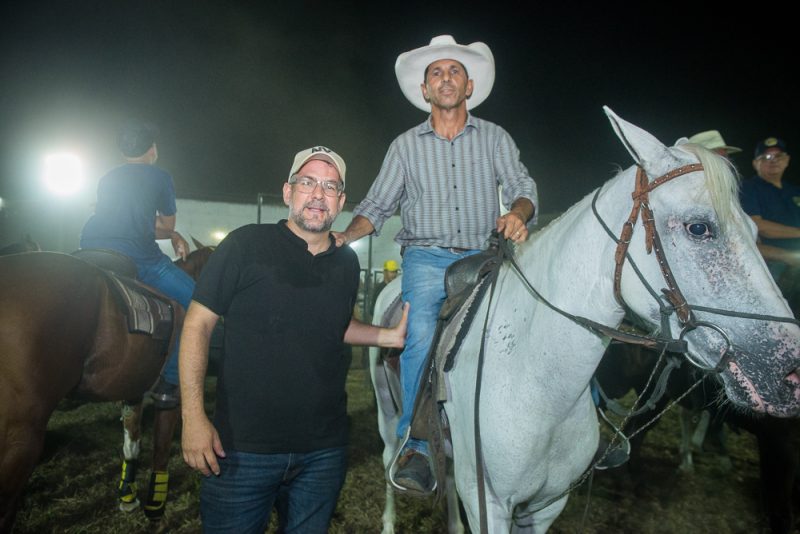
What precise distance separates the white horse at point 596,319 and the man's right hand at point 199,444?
4.49ft

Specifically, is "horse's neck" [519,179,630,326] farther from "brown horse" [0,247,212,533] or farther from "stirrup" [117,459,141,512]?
"stirrup" [117,459,141,512]

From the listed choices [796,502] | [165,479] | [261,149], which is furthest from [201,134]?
[796,502]

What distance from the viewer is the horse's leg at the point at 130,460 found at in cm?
423

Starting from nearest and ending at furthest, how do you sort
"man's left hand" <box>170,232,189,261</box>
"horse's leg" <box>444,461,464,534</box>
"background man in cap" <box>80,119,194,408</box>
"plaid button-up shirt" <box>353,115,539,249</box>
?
"horse's leg" <box>444,461,464,534</box>, "plaid button-up shirt" <box>353,115,539,249</box>, "background man in cap" <box>80,119,194,408</box>, "man's left hand" <box>170,232,189,261</box>

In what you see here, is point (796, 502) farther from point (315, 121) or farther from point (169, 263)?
point (315, 121)

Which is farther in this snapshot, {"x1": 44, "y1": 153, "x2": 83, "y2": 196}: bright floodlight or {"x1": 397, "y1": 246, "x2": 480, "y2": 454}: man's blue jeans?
{"x1": 44, "y1": 153, "x2": 83, "y2": 196}: bright floodlight

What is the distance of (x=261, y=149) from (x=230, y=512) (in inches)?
867

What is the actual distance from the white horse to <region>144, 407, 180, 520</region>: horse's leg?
10.1 feet

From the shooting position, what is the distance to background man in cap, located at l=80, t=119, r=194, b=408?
431cm

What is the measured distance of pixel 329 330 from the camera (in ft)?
7.25

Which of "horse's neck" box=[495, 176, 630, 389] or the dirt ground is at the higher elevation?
"horse's neck" box=[495, 176, 630, 389]

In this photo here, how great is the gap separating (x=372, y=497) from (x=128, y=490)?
2.59 metres

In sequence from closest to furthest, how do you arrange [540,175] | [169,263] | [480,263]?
[480,263] → [169,263] → [540,175]

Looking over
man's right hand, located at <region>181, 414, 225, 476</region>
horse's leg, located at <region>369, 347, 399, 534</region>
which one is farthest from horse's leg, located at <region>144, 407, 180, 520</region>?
man's right hand, located at <region>181, 414, 225, 476</region>
